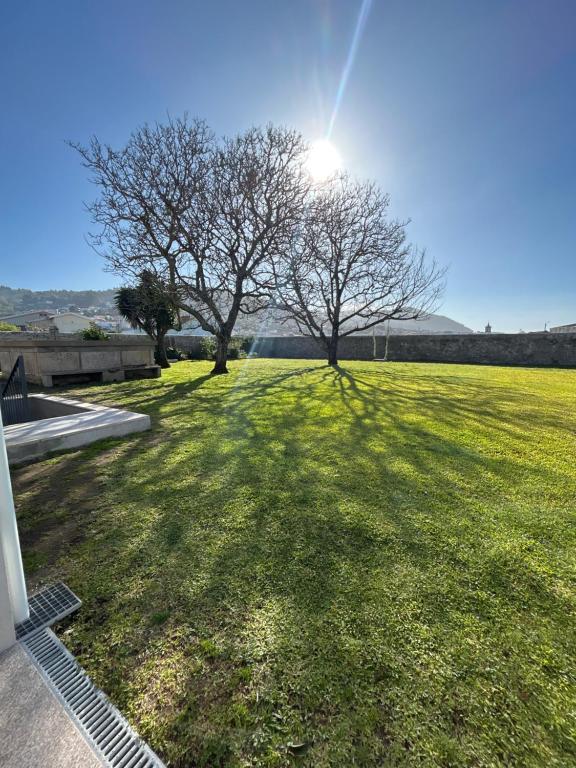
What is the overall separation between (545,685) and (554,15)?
462 inches

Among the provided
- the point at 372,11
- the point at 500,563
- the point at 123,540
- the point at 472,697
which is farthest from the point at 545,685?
the point at 372,11

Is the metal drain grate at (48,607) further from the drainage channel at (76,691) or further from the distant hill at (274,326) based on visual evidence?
the distant hill at (274,326)

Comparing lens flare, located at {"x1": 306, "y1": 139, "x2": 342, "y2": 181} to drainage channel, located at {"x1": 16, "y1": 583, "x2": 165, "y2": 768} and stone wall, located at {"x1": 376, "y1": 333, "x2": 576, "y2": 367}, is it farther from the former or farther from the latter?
drainage channel, located at {"x1": 16, "y1": 583, "x2": 165, "y2": 768}

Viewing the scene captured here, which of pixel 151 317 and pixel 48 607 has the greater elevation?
pixel 151 317

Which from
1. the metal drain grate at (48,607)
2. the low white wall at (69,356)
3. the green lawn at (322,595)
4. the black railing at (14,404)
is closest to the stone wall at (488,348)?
the low white wall at (69,356)

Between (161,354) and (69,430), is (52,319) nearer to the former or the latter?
(161,354)

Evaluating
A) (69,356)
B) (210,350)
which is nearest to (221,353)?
(69,356)

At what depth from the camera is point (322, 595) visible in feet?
5.06

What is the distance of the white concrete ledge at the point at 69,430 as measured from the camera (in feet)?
10.9

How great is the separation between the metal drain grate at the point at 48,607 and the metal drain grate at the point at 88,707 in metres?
0.05

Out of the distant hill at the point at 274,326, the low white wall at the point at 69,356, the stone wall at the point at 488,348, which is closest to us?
the low white wall at the point at 69,356

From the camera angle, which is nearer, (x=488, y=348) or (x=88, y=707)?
(x=88, y=707)

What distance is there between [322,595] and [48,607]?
1333 millimetres

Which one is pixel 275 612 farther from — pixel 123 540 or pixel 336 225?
pixel 336 225
